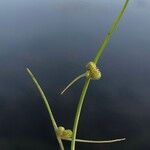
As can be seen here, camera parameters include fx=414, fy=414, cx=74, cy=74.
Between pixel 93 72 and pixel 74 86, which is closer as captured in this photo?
pixel 93 72

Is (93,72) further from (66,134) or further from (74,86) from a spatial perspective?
(74,86)

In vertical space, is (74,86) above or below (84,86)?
above

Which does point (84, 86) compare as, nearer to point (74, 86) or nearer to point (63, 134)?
point (63, 134)

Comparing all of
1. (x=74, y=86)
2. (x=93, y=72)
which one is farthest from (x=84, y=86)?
(x=74, y=86)

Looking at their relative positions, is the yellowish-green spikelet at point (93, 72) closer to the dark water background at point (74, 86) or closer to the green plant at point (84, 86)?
the green plant at point (84, 86)

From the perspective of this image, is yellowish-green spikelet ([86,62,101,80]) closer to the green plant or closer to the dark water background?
the green plant

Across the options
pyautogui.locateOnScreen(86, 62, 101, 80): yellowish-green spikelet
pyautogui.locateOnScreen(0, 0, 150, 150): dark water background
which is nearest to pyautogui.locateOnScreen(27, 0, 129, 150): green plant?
pyautogui.locateOnScreen(86, 62, 101, 80): yellowish-green spikelet

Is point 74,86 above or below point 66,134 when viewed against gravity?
above
